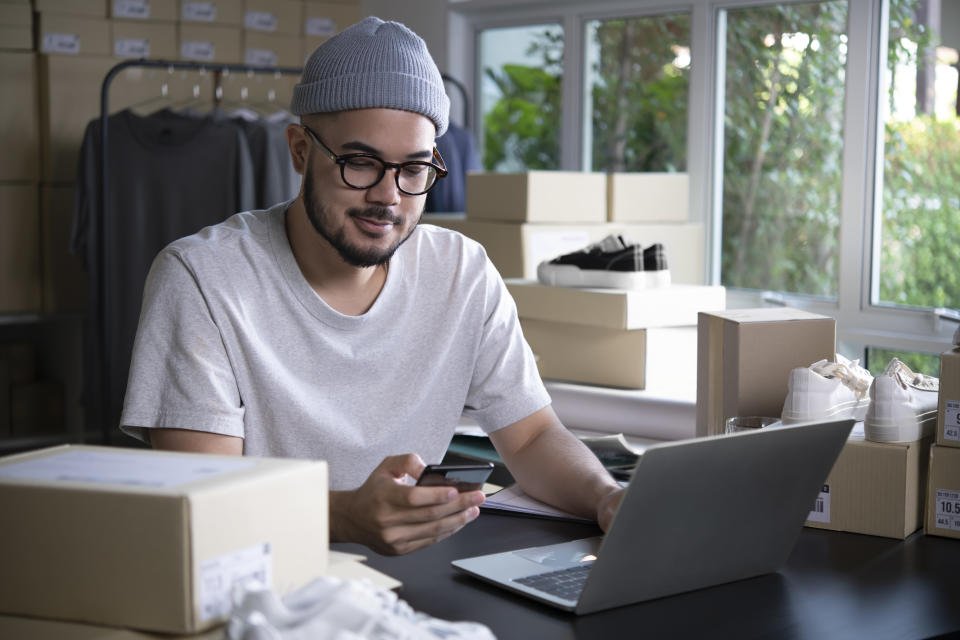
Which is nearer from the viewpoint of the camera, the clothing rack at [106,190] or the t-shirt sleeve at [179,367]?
the t-shirt sleeve at [179,367]

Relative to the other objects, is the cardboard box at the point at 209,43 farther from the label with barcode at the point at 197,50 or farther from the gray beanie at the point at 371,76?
the gray beanie at the point at 371,76

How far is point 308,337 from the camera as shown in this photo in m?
1.50

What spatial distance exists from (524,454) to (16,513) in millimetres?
884

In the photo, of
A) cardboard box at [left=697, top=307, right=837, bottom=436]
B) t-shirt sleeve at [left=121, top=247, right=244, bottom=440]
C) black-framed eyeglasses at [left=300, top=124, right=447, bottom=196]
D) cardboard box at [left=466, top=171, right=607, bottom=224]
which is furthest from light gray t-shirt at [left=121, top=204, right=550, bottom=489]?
cardboard box at [left=466, top=171, right=607, bottom=224]

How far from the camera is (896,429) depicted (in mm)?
1429

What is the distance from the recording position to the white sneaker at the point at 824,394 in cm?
146

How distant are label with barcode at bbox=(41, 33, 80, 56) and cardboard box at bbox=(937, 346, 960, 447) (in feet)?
10.5

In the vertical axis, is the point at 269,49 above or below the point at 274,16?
below

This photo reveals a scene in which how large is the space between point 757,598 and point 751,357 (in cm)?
50

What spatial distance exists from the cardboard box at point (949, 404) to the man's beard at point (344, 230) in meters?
0.77

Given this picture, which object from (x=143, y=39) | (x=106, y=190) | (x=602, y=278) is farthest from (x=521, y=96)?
(x=602, y=278)

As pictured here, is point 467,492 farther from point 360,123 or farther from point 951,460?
point 951,460

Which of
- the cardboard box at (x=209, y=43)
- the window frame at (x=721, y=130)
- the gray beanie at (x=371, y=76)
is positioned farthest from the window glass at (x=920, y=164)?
the cardboard box at (x=209, y=43)

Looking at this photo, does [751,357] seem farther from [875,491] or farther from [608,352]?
[608,352]
